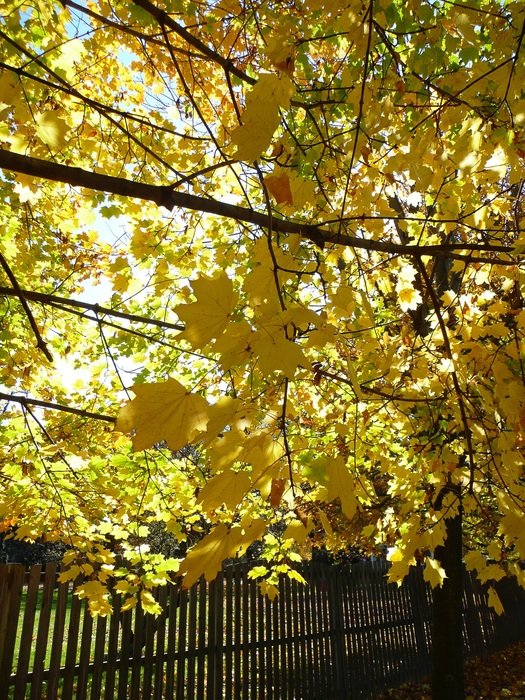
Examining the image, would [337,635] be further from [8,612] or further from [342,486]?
[342,486]

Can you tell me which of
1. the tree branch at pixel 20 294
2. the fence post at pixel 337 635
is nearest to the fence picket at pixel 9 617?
the tree branch at pixel 20 294

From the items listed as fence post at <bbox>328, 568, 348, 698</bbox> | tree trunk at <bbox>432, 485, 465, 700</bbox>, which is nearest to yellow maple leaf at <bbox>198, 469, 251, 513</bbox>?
tree trunk at <bbox>432, 485, 465, 700</bbox>

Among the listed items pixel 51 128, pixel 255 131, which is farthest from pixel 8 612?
pixel 255 131

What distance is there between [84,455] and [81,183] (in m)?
2.53

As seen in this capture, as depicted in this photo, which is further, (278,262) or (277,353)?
(278,262)

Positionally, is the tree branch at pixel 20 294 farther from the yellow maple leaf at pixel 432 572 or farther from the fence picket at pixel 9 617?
the fence picket at pixel 9 617

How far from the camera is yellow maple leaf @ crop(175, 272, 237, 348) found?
0.90 meters

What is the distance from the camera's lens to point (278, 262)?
1.32m

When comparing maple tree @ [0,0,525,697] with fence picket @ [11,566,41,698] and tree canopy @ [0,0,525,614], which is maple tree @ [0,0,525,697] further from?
fence picket @ [11,566,41,698]

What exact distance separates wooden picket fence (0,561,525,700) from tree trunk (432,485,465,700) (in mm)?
1168

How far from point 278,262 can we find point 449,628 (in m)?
6.32

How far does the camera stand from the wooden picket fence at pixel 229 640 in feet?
13.4

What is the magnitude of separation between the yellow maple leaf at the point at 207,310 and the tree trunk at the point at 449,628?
5.75 m

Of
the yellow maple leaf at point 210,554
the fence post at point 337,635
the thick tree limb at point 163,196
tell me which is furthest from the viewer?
the fence post at point 337,635
